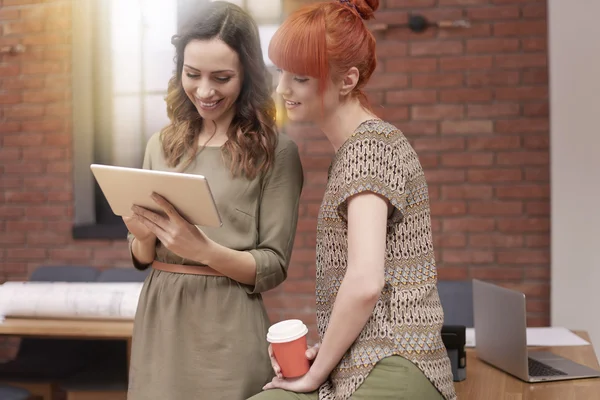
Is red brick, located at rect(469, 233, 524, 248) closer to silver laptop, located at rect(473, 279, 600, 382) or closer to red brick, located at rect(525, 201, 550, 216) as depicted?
red brick, located at rect(525, 201, 550, 216)

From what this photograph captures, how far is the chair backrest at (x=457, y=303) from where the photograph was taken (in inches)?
105

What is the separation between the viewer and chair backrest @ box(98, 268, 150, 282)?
3041 millimetres

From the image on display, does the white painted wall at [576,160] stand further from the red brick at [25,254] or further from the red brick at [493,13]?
the red brick at [25,254]

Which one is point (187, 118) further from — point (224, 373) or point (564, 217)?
point (564, 217)

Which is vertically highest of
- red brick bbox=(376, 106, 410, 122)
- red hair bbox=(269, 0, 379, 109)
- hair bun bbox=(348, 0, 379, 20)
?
red brick bbox=(376, 106, 410, 122)

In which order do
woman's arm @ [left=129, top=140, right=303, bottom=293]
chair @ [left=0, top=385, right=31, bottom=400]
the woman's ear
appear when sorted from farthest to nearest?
chair @ [left=0, top=385, right=31, bottom=400]
woman's arm @ [left=129, top=140, right=303, bottom=293]
the woman's ear

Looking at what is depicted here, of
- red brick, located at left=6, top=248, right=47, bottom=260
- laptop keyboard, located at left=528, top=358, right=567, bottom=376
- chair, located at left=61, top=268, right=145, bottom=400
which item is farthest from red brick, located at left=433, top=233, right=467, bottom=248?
red brick, located at left=6, top=248, right=47, bottom=260

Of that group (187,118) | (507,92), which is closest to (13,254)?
(187,118)

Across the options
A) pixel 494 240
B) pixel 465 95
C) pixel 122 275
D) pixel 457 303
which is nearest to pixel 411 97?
pixel 465 95

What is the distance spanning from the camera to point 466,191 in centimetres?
315

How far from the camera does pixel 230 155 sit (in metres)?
1.45

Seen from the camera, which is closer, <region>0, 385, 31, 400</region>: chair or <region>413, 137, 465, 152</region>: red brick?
<region>0, 385, 31, 400</region>: chair

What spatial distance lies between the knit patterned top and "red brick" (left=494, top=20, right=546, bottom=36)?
2234 mm

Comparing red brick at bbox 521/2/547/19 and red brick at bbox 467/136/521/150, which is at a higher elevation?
red brick at bbox 521/2/547/19
